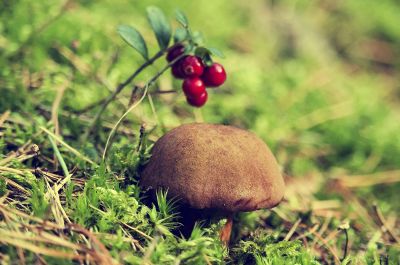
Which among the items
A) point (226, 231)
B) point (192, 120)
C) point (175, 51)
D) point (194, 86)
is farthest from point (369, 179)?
point (175, 51)

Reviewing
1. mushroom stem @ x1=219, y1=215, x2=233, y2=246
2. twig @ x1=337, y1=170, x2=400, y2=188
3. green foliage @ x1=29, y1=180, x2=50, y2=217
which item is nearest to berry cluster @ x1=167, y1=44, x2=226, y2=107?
mushroom stem @ x1=219, y1=215, x2=233, y2=246

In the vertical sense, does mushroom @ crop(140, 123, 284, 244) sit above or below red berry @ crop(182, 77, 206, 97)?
below

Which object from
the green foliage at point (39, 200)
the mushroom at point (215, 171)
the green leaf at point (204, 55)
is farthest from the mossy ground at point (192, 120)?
the green leaf at point (204, 55)

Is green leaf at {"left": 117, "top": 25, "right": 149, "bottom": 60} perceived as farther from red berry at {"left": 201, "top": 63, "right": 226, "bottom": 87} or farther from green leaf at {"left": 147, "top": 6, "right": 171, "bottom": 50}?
red berry at {"left": 201, "top": 63, "right": 226, "bottom": 87}

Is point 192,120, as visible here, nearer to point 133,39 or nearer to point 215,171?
point 133,39

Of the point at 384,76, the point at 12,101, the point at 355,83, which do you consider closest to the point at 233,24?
the point at 355,83
